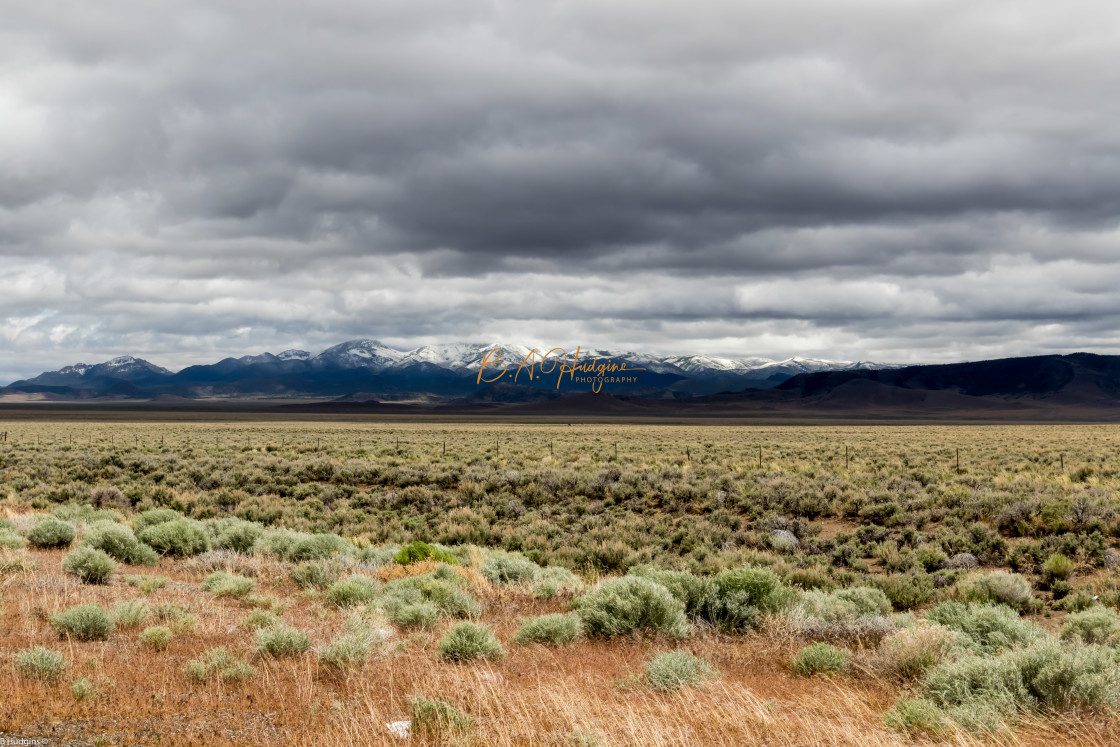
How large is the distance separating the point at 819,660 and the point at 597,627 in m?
2.80

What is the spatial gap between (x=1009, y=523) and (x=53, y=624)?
21.4 m

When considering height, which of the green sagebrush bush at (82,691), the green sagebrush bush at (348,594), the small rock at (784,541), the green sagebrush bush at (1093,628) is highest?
the green sagebrush bush at (82,691)

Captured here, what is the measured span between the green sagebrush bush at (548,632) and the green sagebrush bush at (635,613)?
14.1 inches

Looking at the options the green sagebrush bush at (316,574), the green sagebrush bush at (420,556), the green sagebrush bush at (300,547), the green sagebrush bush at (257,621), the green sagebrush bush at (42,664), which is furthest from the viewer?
the green sagebrush bush at (300,547)

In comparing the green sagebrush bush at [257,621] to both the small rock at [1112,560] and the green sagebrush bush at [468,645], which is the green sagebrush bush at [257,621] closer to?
the green sagebrush bush at [468,645]

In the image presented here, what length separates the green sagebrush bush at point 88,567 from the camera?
38.6 ft

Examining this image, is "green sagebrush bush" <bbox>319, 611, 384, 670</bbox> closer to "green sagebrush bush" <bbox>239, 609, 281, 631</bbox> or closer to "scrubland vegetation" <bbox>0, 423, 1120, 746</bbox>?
"scrubland vegetation" <bbox>0, 423, 1120, 746</bbox>

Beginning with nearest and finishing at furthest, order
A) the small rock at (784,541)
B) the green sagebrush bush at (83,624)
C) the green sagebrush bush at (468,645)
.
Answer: the green sagebrush bush at (468,645)
the green sagebrush bush at (83,624)
the small rock at (784,541)

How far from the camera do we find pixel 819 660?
7938 millimetres

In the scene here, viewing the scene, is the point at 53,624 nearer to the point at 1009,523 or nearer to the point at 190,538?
the point at 190,538

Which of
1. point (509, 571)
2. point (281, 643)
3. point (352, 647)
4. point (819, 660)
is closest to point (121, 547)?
point (509, 571)

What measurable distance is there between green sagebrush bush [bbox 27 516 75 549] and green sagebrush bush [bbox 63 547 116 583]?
4.03 metres

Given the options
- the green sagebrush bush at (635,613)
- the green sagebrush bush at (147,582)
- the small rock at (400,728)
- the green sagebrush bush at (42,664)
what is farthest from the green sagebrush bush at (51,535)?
the small rock at (400,728)

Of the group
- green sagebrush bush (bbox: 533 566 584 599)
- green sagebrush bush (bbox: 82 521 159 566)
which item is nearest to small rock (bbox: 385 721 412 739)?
green sagebrush bush (bbox: 533 566 584 599)
